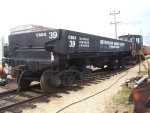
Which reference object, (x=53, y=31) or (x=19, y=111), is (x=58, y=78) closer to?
(x=53, y=31)

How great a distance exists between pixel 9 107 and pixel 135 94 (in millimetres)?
3764

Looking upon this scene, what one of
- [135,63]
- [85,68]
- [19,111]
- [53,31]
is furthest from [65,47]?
[135,63]

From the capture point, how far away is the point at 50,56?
9914 mm

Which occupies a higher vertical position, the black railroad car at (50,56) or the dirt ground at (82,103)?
the black railroad car at (50,56)

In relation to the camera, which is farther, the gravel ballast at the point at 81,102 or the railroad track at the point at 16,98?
the railroad track at the point at 16,98

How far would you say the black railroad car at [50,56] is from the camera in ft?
32.6

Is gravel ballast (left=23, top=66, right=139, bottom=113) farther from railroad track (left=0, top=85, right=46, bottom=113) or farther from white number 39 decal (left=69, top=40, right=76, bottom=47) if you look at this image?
white number 39 decal (left=69, top=40, right=76, bottom=47)

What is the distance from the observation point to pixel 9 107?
7.93 m

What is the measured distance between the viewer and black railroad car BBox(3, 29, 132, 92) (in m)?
9.92

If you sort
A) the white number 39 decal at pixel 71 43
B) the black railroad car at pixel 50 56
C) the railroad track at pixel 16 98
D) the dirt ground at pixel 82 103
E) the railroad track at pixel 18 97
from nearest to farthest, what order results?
the dirt ground at pixel 82 103
the railroad track at pixel 16 98
the railroad track at pixel 18 97
the black railroad car at pixel 50 56
the white number 39 decal at pixel 71 43

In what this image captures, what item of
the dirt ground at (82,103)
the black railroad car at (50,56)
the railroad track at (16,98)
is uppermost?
the black railroad car at (50,56)

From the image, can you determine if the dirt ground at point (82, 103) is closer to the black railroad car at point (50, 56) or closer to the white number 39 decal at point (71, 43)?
the black railroad car at point (50, 56)

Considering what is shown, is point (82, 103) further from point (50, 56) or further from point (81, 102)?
point (50, 56)

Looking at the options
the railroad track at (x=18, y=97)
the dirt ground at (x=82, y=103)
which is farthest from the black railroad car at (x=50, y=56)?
the dirt ground at (x=82, y=103)
